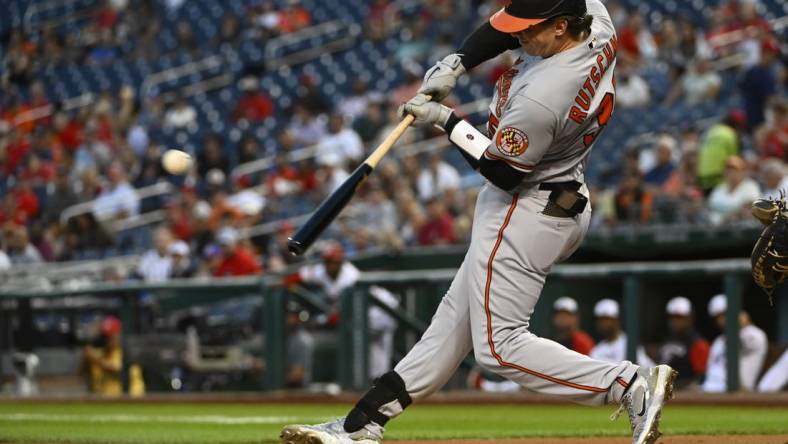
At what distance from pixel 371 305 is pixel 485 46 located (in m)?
5.94

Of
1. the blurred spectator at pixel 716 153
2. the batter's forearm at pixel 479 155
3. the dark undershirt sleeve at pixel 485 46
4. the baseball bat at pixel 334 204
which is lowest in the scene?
the blurred spectator at pixel 716 153

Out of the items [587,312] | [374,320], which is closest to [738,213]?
[587,312]

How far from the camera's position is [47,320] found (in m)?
12.5

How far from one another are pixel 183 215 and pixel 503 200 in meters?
10.7

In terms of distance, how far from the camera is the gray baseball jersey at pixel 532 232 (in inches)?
177

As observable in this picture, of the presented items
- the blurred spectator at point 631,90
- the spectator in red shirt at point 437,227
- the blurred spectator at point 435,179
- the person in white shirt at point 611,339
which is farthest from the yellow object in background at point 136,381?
the blurred spectator at point 631,90

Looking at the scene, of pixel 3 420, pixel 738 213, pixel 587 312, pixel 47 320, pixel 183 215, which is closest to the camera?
pixel 3 420

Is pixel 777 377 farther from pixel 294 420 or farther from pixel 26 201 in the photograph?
pixel 26 201

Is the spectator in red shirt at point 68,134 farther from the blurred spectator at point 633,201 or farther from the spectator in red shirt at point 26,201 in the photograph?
the blurred spectator at point 633,201

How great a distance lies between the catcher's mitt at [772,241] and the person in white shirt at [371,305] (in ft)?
19.0

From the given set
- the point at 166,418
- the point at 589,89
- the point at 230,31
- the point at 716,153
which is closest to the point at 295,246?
the point at 589,89

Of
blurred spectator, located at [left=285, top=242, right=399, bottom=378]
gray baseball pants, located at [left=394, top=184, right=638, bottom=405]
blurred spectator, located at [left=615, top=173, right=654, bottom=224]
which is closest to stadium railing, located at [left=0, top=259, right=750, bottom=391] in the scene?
blurred spectator, located at [left=285, top=242, right=399, bottom=378]

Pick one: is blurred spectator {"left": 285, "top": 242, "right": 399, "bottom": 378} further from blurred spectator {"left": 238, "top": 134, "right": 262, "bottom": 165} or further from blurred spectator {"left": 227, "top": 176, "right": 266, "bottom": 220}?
blurred spectator {"left": 238, "top": 134, "right": 262, "bottom": 165}

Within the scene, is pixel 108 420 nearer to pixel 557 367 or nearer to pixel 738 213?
pixel 557 367
